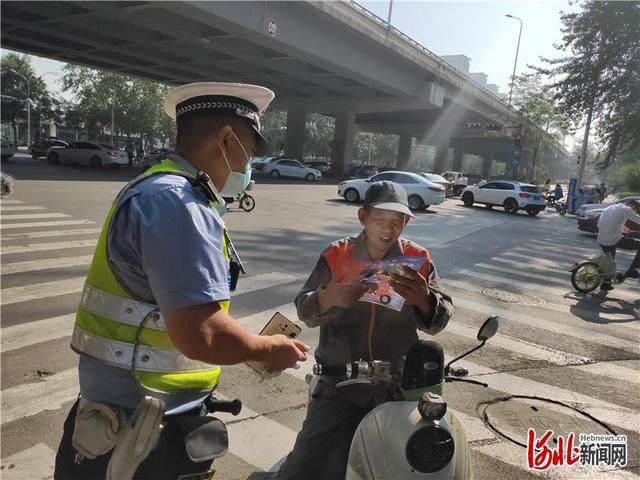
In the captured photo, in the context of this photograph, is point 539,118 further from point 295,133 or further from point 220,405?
point 220,405

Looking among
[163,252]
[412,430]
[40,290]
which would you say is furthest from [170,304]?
[40,290]

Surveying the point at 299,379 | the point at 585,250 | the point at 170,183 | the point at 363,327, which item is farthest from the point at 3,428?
the point at 585,250

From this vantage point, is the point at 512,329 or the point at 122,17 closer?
the point at 512,329

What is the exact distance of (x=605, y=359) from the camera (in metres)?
5.45

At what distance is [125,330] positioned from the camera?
57.8 inches

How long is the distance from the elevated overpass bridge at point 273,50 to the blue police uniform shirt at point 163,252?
19.3 m

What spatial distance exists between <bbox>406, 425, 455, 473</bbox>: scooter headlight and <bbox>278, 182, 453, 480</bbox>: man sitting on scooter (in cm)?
60

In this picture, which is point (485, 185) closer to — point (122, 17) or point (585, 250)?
point (585, 250)

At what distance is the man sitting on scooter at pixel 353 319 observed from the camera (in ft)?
6.92

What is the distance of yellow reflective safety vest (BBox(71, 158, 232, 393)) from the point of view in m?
1.46

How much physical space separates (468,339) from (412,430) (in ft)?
14.3

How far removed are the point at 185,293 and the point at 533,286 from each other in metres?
8.44

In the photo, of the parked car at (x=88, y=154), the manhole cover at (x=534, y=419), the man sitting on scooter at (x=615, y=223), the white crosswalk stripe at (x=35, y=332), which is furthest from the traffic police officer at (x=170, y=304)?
the parked car at (x=88, y=154)

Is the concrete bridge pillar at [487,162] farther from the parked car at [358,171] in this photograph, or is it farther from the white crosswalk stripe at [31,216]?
the white crosswalk stripe at [31,216]
